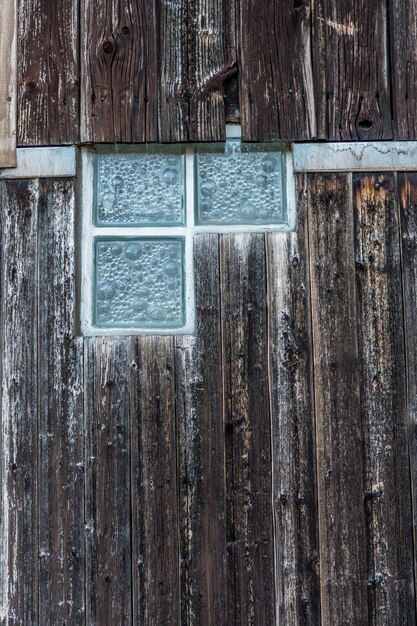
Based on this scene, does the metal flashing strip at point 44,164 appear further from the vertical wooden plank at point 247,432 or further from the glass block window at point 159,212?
the vertical wooden plank at point 247,432

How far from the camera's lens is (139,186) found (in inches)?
110

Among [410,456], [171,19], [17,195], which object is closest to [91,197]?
[17,195]

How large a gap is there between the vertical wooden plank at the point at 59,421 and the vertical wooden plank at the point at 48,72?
0.70ft

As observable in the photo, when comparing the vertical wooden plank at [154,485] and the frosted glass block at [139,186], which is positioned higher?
the frosted glass block at [139,186]

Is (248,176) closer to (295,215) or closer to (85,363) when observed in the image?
(295,215)

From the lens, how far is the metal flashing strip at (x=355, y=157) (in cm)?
275

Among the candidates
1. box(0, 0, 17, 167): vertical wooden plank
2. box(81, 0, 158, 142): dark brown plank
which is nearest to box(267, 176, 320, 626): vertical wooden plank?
box(81, 0, 158, 142): dark brown plank

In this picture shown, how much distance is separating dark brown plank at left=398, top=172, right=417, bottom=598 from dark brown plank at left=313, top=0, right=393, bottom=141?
0.23 m

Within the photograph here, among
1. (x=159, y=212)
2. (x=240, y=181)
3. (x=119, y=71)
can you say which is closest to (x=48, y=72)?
(x=119, y=71)

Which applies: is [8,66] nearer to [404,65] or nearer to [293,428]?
[404,65]

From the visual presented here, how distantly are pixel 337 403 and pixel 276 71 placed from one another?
51.8 inches

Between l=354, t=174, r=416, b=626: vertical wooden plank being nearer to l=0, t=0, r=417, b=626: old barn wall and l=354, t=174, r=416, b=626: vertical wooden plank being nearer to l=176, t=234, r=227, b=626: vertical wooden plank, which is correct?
A: l=0, t=0, r=417, b=626: old barn wall

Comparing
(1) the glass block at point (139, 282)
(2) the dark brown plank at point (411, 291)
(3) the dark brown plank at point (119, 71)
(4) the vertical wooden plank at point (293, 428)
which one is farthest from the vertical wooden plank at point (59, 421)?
(2) the dark brown plank at point (411, 291)

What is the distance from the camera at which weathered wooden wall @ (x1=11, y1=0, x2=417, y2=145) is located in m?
2.76
